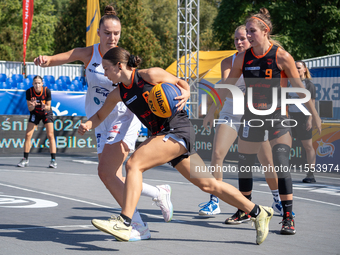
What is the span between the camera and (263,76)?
5.34m

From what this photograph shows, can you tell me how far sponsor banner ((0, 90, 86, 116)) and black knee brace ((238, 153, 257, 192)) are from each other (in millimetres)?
14296

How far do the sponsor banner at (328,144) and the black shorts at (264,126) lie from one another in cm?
701

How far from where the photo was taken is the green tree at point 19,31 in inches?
1821

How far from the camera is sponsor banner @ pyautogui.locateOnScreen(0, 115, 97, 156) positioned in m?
14.9

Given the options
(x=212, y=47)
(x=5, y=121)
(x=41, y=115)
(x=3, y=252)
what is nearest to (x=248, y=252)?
(x=3, y=252)

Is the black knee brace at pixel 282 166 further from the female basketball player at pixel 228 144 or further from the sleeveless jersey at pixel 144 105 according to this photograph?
the sleeveless jersey at pixel 144 105

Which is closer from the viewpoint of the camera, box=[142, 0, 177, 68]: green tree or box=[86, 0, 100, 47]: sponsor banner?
box=[86, 0, 100, 47]: sponsor banner

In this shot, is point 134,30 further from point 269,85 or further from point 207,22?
point 269,85

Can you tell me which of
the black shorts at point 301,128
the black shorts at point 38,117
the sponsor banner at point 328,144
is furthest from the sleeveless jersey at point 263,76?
the black shorts at point 38,117

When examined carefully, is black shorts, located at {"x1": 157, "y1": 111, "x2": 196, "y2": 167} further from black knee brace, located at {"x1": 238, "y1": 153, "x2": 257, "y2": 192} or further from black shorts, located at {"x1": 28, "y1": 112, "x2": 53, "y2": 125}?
black shorts, located at {"x1": 28, "y1": 112, "x2": 53, "y2": 125}

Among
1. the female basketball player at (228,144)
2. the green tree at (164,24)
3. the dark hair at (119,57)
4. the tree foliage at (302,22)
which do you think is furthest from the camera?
the green tree at (164,24)

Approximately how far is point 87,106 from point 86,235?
1378 mm

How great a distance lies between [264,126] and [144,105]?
59.2 inches

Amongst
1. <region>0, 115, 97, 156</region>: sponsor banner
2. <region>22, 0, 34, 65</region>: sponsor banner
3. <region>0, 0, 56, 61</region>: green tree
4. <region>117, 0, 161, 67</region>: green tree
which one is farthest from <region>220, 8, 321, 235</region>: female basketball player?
<region>0, 0, 56, 61</region>: green tree
